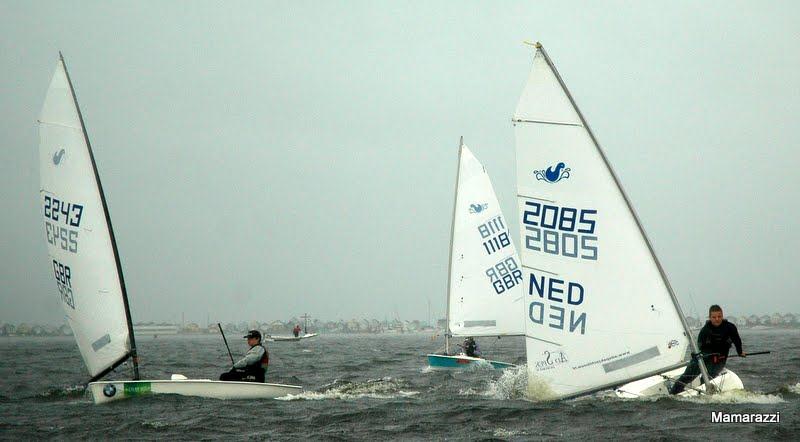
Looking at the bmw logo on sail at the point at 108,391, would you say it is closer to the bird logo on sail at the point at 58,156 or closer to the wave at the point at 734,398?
the bird logo on sail at the point at 58,156

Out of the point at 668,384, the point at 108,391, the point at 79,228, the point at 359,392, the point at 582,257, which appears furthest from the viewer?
the point at 359,392

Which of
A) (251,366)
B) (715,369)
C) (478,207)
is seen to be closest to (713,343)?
(715,369)

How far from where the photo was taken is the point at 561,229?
12195mm

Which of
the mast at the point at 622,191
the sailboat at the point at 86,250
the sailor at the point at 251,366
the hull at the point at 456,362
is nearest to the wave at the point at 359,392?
the sailboat at the point at 86,250

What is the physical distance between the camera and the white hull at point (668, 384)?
12.9m

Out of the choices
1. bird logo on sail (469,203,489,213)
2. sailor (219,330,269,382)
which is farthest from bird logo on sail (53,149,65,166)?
bird logo on sail (469,203,489,213)

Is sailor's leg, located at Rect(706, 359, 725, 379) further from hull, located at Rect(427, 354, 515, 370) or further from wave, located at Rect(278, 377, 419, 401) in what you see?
hull, located at Rect(427, 354, 515, 370)

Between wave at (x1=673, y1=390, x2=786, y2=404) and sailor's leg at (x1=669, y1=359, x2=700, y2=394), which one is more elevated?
sailor's leg at (x1=669, y1=359, x2=700, y2=394)

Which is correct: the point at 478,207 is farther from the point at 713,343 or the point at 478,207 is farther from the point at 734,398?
the point at 734,398

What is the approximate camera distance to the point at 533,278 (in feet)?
41.0

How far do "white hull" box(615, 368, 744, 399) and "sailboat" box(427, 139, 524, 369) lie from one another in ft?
41.4

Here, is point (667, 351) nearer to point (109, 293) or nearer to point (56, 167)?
point (109, 293)

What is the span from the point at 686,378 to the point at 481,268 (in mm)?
13861

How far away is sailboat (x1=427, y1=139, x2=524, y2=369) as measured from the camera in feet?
87.6
